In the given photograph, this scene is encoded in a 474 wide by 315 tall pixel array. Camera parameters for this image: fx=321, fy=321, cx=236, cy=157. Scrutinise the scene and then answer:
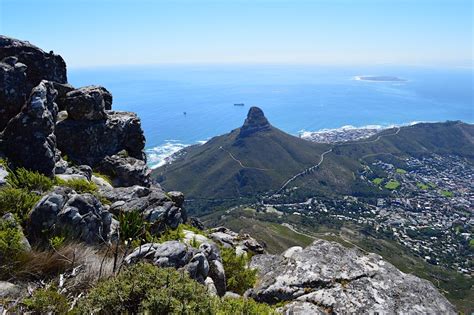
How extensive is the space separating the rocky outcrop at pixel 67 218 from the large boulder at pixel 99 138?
9.69m

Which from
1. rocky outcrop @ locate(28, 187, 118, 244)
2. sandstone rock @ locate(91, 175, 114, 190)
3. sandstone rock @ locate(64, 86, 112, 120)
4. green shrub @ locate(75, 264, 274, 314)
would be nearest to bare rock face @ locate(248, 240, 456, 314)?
green shrub @ locate(75, 264, 274, 314)

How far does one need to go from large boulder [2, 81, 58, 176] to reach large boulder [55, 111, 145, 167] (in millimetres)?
4376

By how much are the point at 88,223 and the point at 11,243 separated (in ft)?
7.52

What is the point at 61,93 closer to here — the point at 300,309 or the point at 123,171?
the point at 123,171

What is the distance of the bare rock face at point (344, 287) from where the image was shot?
789 centimetres

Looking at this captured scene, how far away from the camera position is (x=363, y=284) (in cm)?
866

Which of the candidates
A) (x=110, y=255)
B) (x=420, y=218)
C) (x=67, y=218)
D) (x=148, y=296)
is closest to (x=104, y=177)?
(x=67, y=218)

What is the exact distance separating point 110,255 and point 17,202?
3173 mm

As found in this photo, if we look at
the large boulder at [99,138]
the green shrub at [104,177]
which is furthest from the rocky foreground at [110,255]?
the large boulder at [99,138]

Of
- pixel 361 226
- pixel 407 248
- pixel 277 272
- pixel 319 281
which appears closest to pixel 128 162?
pixel 277 272

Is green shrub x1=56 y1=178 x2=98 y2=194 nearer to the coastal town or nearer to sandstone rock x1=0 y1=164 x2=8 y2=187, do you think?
sandstone rock x1=0 y1=164 x2=8 y2=187

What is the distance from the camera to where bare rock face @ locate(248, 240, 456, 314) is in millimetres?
7887

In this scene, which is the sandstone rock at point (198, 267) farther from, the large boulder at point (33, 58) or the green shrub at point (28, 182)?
the large boulder at point (33, 58)

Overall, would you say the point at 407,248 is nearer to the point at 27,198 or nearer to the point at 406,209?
the point at 406,209
